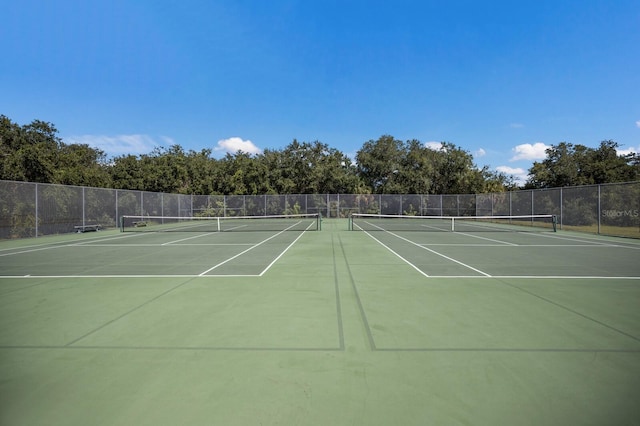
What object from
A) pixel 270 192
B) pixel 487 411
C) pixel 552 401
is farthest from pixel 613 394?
pixel 270 192

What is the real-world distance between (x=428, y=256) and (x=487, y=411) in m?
7.97

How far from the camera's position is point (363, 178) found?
48344mm

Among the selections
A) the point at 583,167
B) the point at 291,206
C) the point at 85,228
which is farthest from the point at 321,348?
the point at 583,167

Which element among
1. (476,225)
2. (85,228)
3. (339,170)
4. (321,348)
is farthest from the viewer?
(339,170)

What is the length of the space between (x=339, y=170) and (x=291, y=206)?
9.54 meters

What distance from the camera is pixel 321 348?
3.65 metres

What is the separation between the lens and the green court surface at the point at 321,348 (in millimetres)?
2572

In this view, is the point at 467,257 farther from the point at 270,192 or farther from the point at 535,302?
the point at 270,192

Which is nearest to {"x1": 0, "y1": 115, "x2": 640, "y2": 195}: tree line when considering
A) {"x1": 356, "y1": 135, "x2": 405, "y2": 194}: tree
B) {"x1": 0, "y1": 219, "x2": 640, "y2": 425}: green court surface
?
{"x1": 356, "y1": 135, "x2": 405, "y2": 194}: tree

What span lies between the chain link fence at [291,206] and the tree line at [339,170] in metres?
4.58

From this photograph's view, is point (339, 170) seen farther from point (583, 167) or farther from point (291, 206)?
point (583, 167)

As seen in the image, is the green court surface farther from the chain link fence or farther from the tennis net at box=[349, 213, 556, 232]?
the tennis net at box=[349, 213, 556, 232]

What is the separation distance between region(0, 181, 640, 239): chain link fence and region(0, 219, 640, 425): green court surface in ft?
39.0

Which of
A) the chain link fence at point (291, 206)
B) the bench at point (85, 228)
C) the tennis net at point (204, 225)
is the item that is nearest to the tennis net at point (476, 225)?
the chain link fence at point (291, 206)
